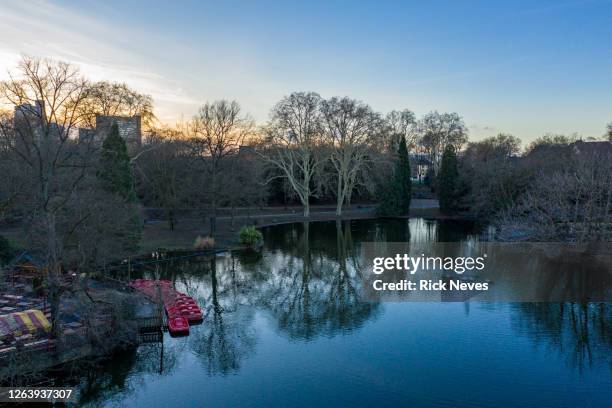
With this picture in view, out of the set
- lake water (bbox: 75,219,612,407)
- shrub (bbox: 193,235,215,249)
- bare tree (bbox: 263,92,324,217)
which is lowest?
lake water (bbox: 75,219,612,407)

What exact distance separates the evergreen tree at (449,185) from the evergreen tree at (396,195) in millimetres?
3803

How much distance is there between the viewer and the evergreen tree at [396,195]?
5291 cm

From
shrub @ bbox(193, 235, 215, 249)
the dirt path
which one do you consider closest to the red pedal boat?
the dirt path

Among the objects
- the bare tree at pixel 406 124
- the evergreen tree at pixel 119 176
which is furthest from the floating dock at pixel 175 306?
the bare tree at pixel 406 124

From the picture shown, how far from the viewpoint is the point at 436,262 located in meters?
28.9

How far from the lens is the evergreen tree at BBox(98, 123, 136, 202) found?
30.2 metres

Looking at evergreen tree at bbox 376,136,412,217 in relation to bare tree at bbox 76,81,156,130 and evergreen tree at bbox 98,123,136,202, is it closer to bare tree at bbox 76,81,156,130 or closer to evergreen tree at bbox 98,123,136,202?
bare tree at bbox 76,81,156,130

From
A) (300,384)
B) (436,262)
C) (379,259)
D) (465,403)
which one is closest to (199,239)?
(379,259)

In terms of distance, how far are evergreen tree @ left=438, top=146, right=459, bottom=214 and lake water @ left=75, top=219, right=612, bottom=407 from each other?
32205 millimetres

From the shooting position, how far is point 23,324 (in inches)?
597

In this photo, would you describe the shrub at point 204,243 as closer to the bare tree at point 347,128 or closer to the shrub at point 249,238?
the shrub at point 249,238

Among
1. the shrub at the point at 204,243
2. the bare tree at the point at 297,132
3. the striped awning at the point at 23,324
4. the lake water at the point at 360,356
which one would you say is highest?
the bare tree at the point at 297,132

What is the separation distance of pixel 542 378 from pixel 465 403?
310 cm

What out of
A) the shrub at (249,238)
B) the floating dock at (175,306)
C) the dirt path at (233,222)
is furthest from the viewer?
the dirt path at (233,222)
